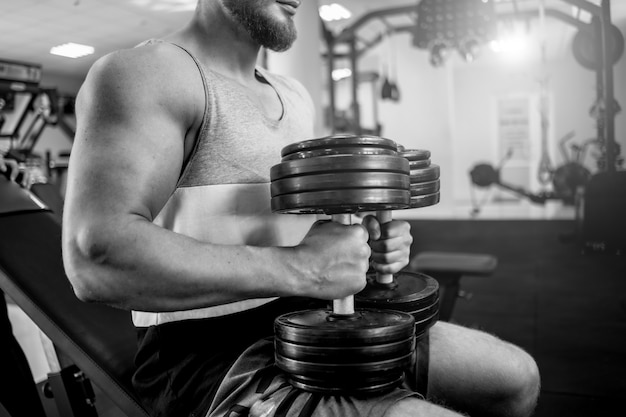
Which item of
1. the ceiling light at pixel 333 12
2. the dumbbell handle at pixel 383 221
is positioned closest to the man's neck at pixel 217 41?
the dumbbell handle at pixel 383 221

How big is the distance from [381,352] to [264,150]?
359 millimetres

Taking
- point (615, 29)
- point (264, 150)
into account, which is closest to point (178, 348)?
point (264, 150)

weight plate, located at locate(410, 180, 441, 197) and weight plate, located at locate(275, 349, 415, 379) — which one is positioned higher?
weight plate, located at locate(410, 180, 441, 197)

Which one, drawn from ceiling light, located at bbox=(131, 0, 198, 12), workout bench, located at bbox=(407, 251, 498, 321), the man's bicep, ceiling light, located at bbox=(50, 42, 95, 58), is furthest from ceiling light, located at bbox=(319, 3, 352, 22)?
the man's bicep

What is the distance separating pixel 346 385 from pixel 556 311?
2.57 meters

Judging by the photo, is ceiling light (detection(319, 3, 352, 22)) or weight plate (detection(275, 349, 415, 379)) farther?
ceiling light (detection(319, 3, 352, 22))

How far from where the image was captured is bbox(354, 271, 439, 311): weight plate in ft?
2.60

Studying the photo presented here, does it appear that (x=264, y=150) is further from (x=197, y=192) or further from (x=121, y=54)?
(x=121, y=54)

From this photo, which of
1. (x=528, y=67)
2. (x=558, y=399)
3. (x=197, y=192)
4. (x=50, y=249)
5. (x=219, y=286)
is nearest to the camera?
(x=219, y=286)

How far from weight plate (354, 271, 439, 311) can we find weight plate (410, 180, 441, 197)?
0.16 metres

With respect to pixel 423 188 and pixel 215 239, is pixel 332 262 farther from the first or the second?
pixel 423 188

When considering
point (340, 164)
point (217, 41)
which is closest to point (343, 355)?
point (340, 164)

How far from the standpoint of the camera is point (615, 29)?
2.39 metres

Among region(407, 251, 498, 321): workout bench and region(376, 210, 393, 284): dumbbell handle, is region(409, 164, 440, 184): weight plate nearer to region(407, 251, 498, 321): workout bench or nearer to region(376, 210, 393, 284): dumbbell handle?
region(376, 210, 393, 284): dumbbell handle
